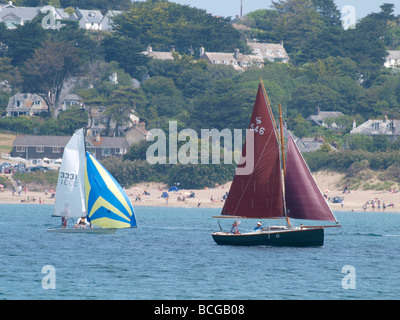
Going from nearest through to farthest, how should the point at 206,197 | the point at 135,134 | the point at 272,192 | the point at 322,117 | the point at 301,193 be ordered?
the point at 301,193 < the point at 272,192 < the point at 206,197 < the point at 135,134 < the point at 322,117

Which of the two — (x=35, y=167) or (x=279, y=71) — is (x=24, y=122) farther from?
(x=279, y=71)

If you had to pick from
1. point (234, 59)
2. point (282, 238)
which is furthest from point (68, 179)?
point (234, 59)

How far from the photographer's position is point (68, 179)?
57.8 m

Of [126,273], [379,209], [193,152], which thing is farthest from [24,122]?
[126,273]

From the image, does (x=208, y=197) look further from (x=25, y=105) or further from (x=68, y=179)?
(x=25, y=105)

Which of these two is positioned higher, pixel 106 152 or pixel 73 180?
pixel 106 152

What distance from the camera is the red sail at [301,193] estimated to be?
165 ft

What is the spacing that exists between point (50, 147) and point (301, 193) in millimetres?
85197

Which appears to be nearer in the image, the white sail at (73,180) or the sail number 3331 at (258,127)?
the sail number 3331 at (258,127)

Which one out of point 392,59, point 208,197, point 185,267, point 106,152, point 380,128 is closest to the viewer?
point 185,267

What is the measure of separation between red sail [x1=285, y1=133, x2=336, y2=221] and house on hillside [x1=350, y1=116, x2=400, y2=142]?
273ft

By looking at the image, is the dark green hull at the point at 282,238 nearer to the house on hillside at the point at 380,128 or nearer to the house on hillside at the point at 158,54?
the house on hillside at the point at 380,128

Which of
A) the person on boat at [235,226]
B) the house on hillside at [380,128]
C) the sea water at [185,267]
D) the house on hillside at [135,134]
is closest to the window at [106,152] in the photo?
the house on hillside at [135,134]

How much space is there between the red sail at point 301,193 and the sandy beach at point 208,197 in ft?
164
